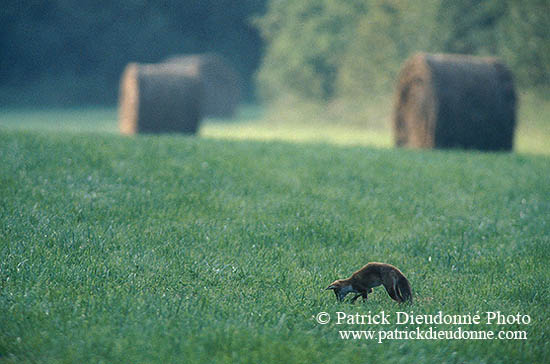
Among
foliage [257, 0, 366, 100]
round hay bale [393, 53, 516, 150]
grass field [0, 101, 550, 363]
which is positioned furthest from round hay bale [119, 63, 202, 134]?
foliage [257, 0, 366, 100]

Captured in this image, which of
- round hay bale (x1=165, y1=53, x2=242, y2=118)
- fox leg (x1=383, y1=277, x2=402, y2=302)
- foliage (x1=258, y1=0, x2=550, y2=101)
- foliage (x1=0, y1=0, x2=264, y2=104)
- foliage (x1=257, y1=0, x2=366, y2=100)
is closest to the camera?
fox leg (x1=383, y1=277, x2=402, y2=302)

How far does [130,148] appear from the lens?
937cm

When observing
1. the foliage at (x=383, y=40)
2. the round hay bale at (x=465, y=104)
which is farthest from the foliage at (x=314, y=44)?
the round hay bale at (x=465, y=104)

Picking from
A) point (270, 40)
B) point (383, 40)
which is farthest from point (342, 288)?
point (270, 40)

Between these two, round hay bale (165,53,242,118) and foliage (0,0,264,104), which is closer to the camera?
round hay bale (165,53,242,118)

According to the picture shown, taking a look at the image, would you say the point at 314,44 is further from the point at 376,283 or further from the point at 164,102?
the point at 376,283

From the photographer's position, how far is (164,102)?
54.4 ft

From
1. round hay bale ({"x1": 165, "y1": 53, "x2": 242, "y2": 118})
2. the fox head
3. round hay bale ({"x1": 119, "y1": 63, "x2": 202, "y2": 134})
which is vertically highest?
round hay bale ({"x1": 165, "y1": 53, "x2": 242, "y2": 118})

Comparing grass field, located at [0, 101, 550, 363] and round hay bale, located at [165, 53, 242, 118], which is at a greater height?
round hay bale, located at [165, 53, 242, 118]

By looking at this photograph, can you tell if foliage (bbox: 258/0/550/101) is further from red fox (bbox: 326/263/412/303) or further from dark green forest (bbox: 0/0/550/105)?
red fox (bbox: 326/263/412/303)

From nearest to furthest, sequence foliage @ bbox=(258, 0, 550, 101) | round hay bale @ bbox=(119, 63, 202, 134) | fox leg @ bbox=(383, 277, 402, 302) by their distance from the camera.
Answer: fox leg @ bbox=(383, 277, 402, 302)
round hay bale @ bbox=(119, 63, 202, 134)
foliage @ bbox=(258, 0, 550, 101)

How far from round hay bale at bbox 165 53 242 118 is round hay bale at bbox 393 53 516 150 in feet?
62.9

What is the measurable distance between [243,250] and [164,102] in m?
11.7

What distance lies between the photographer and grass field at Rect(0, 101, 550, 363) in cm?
365
